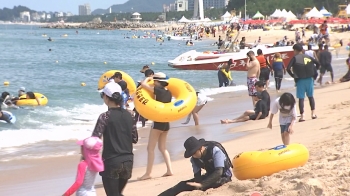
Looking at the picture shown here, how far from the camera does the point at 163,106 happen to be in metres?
7.08

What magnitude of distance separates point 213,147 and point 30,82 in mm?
21101

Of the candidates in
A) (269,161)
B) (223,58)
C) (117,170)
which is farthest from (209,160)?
(223,58)

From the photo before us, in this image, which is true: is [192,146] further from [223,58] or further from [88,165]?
[223,58]

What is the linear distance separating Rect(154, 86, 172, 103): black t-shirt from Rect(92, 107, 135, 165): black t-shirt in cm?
197

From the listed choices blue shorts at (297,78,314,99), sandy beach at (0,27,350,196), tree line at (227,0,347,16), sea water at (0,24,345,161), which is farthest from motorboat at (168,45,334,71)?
tree line at (227,0,347,16)

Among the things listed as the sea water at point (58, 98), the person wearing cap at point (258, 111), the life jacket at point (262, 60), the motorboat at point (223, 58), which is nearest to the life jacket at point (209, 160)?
the sea water at point (58, 98)

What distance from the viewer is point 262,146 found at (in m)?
8.57

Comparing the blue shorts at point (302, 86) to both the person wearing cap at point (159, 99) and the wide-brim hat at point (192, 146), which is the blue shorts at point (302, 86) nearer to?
the person wearing cap at point (159, 99)

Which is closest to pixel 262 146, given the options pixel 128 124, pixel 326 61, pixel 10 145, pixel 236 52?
pixel 128 124

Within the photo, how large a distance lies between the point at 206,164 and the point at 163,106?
1.50m

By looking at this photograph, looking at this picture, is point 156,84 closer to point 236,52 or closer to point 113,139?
point 113,139

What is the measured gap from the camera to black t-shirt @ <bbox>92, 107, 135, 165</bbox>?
5176 mm

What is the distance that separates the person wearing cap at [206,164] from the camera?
560 cm

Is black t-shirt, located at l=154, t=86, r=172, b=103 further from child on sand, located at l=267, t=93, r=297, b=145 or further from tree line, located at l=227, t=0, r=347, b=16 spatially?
tree line, located at l=227, t=0, r=347, b=16
